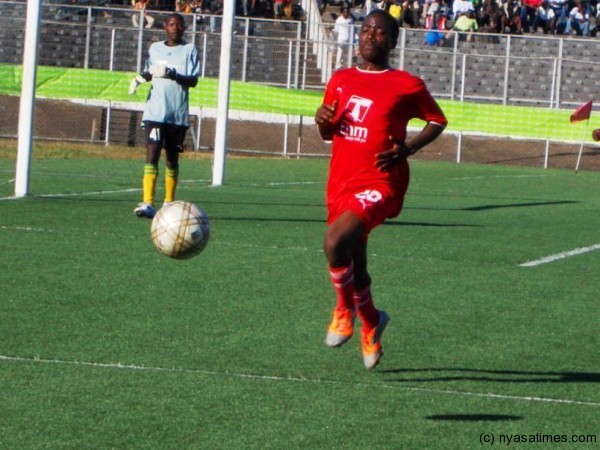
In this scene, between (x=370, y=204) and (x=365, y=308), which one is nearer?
(x=370, y=204)

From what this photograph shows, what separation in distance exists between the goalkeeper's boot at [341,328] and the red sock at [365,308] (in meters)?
0.06

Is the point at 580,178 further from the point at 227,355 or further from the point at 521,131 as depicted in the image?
the point at 227,355

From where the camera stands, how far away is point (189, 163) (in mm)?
26469

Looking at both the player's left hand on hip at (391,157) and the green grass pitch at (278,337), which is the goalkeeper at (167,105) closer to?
the green grass pitch at (278,337)

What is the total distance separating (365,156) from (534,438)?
219 cm

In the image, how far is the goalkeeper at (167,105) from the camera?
1514 cm

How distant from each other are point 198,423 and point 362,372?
5.14 ft

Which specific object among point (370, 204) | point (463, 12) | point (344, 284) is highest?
point (463, 12)

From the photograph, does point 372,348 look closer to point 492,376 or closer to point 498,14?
point 492,376

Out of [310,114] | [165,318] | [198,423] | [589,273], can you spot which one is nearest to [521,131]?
[310,114]

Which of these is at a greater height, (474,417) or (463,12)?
(463,12)

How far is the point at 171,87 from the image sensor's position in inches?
603

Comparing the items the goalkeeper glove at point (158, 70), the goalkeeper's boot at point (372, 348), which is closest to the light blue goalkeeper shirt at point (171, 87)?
the goalkeeper glove at point (158, 70)

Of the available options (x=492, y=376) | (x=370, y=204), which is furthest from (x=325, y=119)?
(x=492, y=376)
